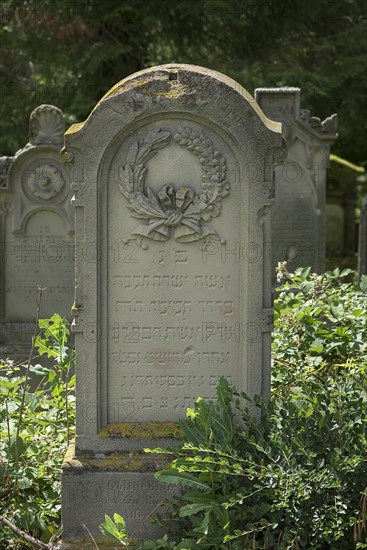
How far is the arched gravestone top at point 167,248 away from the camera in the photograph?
5.30 metres

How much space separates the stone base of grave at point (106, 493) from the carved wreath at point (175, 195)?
126 centimetres

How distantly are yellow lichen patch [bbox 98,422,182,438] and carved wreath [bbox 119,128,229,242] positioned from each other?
40.8 inches

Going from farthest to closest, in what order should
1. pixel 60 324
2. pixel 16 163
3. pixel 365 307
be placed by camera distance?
pixel 16 163 < pixel 365 307 < pixel 60 324

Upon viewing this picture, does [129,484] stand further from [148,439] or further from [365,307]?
[365,307]

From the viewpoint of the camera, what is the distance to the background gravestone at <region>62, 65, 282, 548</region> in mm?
5309

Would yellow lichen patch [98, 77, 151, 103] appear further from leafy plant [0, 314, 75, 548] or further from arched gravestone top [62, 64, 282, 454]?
leafy plant [0, 314, 75, 548]

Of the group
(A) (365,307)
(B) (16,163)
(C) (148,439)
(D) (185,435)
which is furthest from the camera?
(B) (16,163)

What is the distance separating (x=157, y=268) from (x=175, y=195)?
1.34 feet

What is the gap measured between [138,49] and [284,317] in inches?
446

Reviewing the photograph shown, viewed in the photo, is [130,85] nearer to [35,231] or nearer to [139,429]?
[139,429]

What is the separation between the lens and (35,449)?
5.77 metres

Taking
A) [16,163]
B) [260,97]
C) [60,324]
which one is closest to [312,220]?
[260,97]

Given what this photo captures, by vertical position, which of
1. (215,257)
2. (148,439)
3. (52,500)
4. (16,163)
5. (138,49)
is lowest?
(52,500)

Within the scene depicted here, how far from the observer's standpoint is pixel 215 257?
5.46 metres
